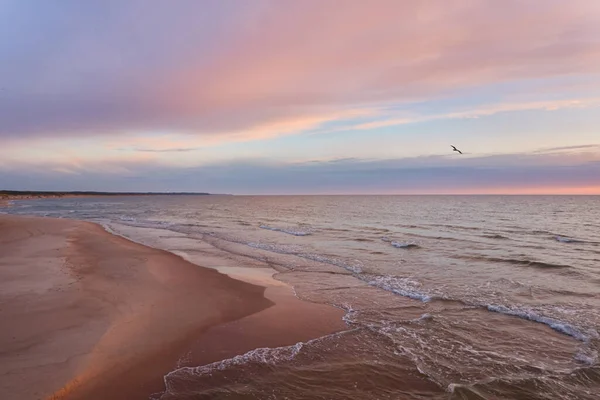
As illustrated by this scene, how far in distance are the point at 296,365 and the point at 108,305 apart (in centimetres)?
557

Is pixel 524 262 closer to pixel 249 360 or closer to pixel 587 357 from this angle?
pixel 587 357

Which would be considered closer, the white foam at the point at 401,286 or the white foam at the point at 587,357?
the white foam at the point at 587,357

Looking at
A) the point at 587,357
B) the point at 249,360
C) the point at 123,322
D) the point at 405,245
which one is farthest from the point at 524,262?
the point at 123,322

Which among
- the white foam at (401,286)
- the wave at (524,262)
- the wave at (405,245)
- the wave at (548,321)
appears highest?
the white foam at (401,286)

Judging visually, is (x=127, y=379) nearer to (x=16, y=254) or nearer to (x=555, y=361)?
(x=555, y=361)

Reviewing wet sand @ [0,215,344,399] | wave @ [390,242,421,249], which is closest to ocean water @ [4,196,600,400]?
wet sand @ [0,215,344,399]

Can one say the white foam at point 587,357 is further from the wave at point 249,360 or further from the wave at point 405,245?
the wave at point 405,245

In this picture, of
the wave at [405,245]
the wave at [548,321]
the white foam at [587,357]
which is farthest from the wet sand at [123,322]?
the wave at [405,245]

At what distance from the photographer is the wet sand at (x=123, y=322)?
5691 millimetres

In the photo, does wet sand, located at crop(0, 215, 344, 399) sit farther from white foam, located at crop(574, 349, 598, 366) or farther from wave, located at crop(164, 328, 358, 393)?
white foam, located at crop(574, 349, 598, 366)

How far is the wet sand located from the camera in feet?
18.7

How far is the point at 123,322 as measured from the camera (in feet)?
26.8

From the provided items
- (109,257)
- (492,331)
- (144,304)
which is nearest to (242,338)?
(144,304)

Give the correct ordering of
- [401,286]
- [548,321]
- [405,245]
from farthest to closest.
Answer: [405,245] < [401,286] < [548,321]
